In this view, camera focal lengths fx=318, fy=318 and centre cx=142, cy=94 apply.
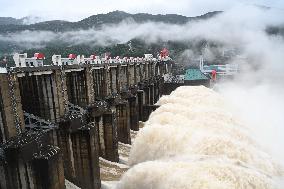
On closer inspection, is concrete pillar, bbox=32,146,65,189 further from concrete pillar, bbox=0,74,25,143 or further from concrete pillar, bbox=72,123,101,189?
concrete pillar, bbox=72,123,101,189

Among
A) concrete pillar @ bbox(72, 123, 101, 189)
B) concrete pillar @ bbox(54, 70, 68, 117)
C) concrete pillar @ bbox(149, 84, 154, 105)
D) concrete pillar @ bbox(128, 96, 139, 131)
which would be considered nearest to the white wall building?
concrete pillar @ bbox(54, 70, 68, 117)

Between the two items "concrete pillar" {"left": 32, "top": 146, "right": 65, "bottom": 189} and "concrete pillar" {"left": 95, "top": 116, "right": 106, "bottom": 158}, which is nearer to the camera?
"concrete pillar" {"left": 32, "top": 146, "right": 65, "bottom": 189}

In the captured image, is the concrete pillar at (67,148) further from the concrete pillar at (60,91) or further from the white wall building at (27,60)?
the white wall building at (27,60)

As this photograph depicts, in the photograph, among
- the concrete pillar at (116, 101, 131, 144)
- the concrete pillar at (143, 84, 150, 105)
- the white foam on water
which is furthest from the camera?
the concrete pillar at (143, 84, 150, 105)

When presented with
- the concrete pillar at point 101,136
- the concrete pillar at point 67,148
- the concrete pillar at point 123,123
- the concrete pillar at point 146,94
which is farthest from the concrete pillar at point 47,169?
the concrete pillar at point 146,94

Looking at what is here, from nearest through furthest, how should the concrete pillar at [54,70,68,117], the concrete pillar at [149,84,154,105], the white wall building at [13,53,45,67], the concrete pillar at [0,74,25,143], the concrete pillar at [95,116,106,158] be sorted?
the concrete pillar at [0,74,25,143] → the white wall building at [13,53,45,67] → the concrete pillar at [54,70,68,117] → the concrete pillar at [95,116,106,158] → the concrete pillar at [149,84,154,105]

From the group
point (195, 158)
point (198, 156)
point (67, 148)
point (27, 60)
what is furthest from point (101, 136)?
point (195, 158)

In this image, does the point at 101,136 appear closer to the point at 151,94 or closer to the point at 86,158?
the point at 86,158
